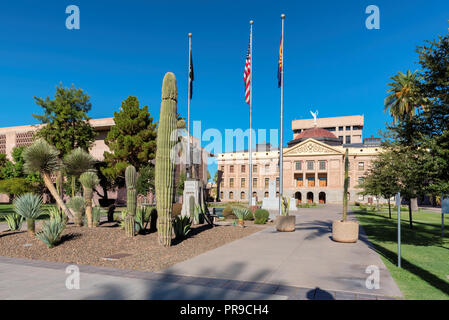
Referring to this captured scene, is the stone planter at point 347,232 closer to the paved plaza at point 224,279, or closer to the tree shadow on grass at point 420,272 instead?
the tree shadow on grass at point 420,272

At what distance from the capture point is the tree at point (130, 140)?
3594 cm

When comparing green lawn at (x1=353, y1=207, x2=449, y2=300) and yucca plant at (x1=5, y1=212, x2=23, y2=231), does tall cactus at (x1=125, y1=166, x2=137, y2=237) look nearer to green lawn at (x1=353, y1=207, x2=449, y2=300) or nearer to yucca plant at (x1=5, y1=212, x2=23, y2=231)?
yucca plant at (x1=5, y1=212, x2=23, y2=231)

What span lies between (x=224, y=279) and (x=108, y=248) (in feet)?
15.8

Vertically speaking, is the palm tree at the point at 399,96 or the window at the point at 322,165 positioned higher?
the palm tree at the point at 399,96

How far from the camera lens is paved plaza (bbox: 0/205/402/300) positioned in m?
5.48

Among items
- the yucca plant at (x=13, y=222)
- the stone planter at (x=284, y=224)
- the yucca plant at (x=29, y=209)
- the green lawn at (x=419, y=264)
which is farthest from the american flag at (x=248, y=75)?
the yucca plant at (x=13, y=222)

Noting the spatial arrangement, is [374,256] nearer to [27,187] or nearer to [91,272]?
[91,272]

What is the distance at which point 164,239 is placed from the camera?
10.1 m

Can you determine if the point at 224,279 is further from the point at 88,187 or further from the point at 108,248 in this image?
the point at 88,187

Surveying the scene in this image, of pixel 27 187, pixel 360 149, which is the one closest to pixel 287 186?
pixel 360 149

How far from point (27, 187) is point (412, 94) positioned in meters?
33.0

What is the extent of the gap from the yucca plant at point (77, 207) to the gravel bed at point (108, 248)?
3.42 feet

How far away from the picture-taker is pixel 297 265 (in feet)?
25.8

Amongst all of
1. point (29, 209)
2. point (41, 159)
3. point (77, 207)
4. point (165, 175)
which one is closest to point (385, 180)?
point (165, 175)
